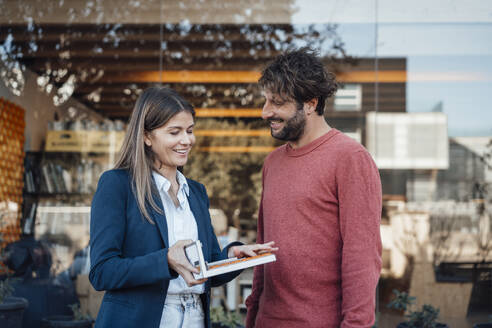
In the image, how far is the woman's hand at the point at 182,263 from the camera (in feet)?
4.34

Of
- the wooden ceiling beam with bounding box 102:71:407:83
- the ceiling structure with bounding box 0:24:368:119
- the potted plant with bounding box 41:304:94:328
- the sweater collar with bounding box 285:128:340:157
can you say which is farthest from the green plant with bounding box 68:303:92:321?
the sweater collar with bounding box 285:128:340:157

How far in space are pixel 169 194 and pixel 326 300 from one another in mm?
599

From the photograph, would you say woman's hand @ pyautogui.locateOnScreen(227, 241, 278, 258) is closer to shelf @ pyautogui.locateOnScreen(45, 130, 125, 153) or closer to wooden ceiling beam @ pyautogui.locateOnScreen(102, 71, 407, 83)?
shelf @ pyautogui.locateOnScreen(45, 130, 125, 153)

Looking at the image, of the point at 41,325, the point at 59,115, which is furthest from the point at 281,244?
the point at 59,115

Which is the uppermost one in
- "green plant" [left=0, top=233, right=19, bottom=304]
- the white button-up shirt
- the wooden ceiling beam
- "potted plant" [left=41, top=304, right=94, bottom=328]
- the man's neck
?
the wooden ceiling beam

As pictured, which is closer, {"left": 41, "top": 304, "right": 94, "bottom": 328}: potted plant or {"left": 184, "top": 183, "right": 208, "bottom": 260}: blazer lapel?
{"left": 184, "top": 183, "right": 208, "bottom": 260}: blazer lapel

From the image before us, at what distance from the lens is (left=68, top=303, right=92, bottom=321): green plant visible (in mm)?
4231

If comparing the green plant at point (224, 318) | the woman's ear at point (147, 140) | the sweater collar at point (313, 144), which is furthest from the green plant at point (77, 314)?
the sweater collar at point (313, 144)

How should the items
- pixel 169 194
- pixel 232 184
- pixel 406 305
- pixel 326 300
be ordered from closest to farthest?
pixel 326 300 → pixel 169 194 → pixel 406 305 → pixel 232 184

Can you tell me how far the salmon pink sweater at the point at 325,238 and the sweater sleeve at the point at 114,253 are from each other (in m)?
0.42

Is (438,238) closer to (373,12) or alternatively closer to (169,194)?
(373,12)

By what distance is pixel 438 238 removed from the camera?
16.6ft

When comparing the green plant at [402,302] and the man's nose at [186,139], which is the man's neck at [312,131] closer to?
the man's nose at [186,139]

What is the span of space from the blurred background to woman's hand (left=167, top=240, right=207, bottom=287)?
141 inches
